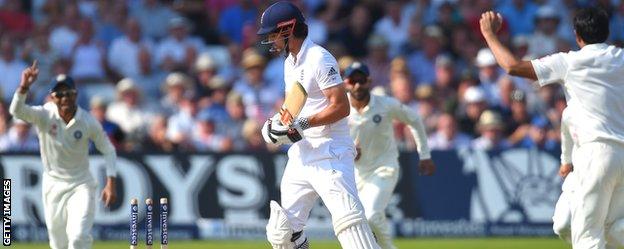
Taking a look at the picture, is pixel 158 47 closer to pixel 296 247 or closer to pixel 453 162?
pixel 453 162

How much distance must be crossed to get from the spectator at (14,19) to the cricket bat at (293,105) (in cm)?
1206

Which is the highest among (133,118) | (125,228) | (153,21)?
(153,21)

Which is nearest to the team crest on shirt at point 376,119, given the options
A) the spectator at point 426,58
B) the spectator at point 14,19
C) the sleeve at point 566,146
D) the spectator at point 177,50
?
the sleeve at point 566,146

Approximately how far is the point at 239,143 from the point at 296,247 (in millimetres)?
8802

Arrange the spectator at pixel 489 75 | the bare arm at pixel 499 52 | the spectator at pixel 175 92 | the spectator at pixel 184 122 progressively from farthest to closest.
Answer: the spectator at pixel 489 75, the spectator at pixel 175 92, the spectator at pixel 184 122, the bare arm at pixel 499 52

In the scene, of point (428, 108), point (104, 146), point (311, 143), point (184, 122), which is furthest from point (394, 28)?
point (311, 143)

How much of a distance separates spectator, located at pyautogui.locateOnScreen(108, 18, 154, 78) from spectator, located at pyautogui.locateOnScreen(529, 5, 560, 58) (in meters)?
5.86

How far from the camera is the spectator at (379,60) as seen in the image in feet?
64.5

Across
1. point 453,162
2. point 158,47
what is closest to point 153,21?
point 158,47

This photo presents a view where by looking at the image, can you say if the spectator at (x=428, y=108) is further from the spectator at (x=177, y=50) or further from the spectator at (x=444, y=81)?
the spectator at (x=177, y=50)

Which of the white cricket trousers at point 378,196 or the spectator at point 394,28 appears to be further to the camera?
the spectator at point 394,28

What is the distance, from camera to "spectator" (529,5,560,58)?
66.6 feet

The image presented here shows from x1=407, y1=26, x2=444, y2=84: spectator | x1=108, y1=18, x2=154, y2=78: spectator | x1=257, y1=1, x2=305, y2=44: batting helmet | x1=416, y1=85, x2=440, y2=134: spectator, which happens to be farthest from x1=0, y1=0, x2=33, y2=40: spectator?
x1=257, y1=1, x2=305, y2=44: batting helmet

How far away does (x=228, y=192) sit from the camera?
17.8 m
